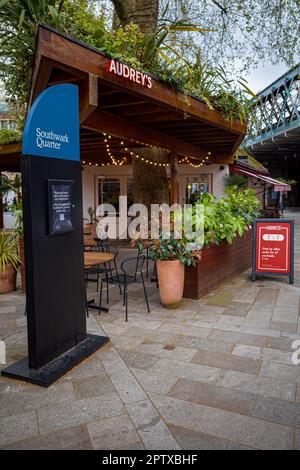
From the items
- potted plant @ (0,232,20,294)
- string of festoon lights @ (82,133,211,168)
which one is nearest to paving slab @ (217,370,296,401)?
potted plant @ (0,232,20,294)

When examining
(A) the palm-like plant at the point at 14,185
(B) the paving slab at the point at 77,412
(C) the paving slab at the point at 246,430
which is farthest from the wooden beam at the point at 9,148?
(C) the paving slab at the point at 246,430

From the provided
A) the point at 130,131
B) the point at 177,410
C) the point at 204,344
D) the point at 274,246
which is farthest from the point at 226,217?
the point at 177,410

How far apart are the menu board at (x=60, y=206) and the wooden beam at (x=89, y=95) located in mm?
1254

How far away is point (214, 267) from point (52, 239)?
315 centimetres

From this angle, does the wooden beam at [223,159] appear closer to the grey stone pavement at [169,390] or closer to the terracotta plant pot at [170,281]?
the terracotta plant pot at [170,281]

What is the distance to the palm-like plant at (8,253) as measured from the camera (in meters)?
5.32

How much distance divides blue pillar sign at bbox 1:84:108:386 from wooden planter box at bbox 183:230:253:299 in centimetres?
197

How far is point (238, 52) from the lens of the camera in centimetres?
1052

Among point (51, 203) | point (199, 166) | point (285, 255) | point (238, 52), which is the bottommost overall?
point (285, 255)

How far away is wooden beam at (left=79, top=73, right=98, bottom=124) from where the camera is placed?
12.3 ft

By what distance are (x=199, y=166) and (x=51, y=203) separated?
30.4 ft
